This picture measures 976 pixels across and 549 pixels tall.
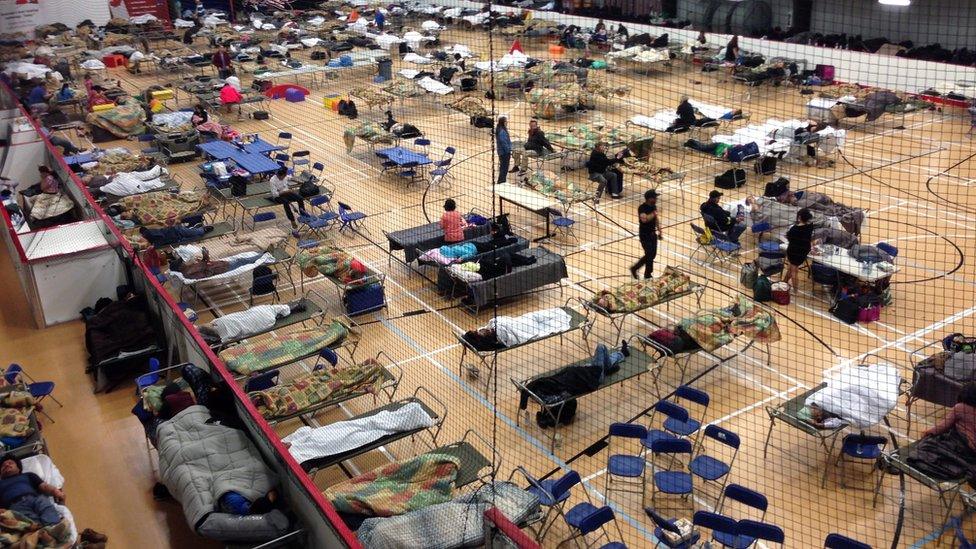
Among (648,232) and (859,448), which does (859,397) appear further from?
(648,232)

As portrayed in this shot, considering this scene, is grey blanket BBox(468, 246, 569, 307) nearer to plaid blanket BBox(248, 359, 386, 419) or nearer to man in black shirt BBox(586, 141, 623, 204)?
plaid blanket BBox(248, 359, 386, 419)

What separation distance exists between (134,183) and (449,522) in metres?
10.2

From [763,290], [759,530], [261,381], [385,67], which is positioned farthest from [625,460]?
[385,67]

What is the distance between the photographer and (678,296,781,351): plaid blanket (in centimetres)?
880

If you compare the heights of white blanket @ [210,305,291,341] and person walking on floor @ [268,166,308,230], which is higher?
person walking on floor @ [268,166,308,230]

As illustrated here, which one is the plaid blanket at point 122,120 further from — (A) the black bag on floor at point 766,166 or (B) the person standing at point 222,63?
(A) the black bag on floor at point 766,166

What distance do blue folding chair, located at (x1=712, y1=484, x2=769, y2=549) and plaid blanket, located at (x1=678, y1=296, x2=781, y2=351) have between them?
7.05ft

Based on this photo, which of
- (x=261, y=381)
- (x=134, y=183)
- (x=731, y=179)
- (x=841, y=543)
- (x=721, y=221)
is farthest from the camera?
(x=731, y=179)

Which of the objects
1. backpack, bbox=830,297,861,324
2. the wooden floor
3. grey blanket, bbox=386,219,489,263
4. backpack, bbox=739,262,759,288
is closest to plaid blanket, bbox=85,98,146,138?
the wooden floor

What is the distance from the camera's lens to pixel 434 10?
33062 millimetres

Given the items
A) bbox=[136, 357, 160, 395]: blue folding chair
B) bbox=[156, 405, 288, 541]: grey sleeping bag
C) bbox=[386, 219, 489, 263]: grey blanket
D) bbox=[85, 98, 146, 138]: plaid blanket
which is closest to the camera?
bbox=[156, 405, 288, 541]: grey sleeping bag

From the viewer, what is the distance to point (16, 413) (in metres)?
7.98

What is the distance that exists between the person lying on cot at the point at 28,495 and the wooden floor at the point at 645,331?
66 cm

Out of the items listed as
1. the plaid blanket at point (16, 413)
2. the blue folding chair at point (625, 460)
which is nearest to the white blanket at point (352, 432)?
the blue folding chair at point (625, 460)
